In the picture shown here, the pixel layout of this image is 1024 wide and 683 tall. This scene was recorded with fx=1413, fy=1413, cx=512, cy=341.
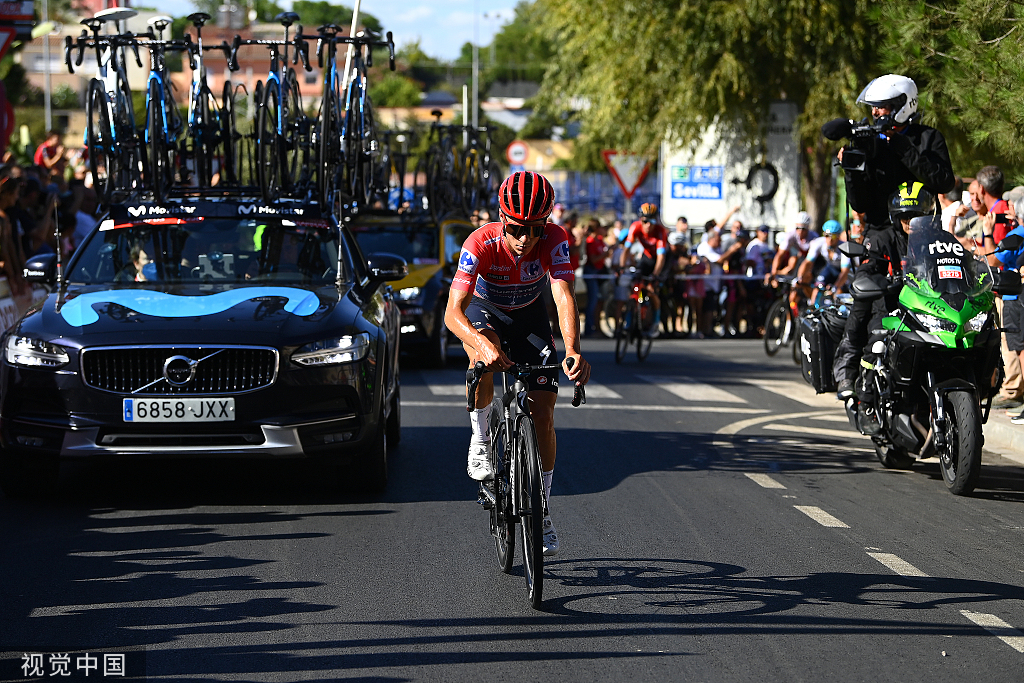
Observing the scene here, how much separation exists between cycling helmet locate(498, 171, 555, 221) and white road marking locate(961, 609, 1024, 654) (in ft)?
8.28

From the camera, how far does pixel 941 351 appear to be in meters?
9.10

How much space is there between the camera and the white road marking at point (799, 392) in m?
14.5

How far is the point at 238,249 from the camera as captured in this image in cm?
962

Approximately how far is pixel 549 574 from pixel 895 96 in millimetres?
5121

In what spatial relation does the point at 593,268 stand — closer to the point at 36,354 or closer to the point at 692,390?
the point at 692,390

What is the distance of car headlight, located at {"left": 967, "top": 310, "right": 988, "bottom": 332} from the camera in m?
8.91

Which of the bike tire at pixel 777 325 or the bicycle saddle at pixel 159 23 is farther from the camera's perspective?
the bike tire at pixel 777 325

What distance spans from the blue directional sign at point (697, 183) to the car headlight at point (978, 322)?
67.0ft

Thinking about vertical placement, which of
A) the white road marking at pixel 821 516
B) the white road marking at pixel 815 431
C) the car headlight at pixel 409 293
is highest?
the car headlight at pixel 409 293

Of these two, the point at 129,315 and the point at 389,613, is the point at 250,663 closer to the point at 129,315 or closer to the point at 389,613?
the point at 389,613

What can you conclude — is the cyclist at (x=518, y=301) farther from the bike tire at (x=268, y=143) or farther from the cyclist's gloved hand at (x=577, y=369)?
the bike tire at (x=268, y=143)

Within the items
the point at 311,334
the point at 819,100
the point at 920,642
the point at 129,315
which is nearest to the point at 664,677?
the point at 920,642

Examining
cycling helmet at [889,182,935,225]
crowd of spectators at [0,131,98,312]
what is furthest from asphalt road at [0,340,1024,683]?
crowd of spectators at [0,131,98,312]

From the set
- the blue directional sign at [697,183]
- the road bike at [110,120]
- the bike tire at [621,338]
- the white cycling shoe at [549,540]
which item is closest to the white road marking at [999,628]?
the white cycling shoe at [549,540]
